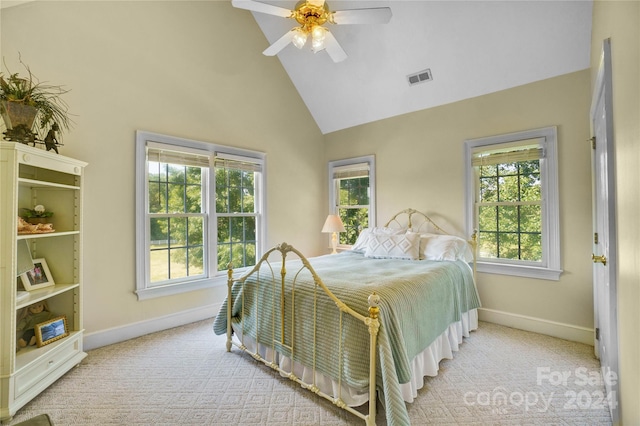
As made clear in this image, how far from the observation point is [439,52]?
3.32 meters

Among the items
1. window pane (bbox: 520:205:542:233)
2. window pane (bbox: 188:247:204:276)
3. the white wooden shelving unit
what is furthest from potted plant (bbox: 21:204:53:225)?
window pane (bbox: 520:205:542:233)

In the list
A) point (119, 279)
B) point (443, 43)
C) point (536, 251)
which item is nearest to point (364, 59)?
point (443, 43)

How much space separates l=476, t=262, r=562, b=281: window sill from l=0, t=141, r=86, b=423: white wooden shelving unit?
409 centimetres

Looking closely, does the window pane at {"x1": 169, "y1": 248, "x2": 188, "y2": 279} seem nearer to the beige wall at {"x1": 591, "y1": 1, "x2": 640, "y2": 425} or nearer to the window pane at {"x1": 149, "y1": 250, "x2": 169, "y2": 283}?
the window pane at {"x1": 149, "y1": 250, "x2": 169, "y2": 283}

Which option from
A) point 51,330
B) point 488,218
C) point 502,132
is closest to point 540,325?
point 488,218

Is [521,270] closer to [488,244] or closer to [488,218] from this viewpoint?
[488,244]

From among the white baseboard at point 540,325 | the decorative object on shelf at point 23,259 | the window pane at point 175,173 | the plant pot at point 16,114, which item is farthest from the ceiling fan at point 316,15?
the white baseboard at point 540,325

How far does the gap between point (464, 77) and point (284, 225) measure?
9.98 ft

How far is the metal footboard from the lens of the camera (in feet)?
5.43

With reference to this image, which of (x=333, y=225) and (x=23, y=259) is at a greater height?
(x=333, y=225)

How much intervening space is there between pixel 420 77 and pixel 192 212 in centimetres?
326

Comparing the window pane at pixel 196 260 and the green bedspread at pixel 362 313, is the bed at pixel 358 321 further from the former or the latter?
the window pane at pixel 196 260

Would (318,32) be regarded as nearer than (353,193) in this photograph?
Yes

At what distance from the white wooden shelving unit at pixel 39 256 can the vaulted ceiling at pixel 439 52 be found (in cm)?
282
